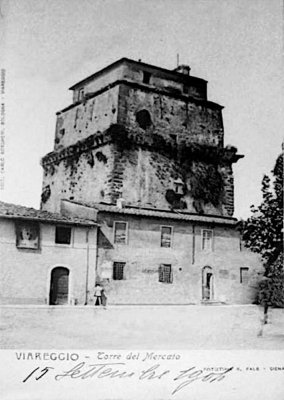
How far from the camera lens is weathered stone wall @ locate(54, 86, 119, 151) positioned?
2086 mm

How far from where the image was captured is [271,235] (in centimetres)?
208

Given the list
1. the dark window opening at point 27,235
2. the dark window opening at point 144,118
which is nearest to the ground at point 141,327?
the dark window opening at point 27,235

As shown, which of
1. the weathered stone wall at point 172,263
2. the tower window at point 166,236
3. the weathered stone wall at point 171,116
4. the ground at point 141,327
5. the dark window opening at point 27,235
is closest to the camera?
the ground at point 141,327

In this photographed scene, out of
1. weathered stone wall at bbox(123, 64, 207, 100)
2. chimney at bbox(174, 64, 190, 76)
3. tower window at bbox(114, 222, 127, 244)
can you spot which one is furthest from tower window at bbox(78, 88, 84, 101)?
tower window at bbox(114, 222, 127, 244)

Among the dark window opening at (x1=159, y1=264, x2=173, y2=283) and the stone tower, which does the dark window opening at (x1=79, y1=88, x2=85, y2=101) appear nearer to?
the stone tower

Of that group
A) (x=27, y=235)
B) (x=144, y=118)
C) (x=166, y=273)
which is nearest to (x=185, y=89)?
(x=144, y=118)

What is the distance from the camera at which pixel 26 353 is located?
1739 mm

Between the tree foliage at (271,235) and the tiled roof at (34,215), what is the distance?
690mm

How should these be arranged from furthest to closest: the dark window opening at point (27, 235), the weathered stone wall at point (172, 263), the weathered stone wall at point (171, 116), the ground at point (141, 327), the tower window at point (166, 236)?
the weathered stone wall at point (171, 116), the tower window at point (166, 236), the weathered stone wall at point (172, 263), the dark window opening at point (27, 235), the ground at point (141, 327)

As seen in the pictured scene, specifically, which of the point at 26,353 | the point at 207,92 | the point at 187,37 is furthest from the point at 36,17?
the point at 26,353

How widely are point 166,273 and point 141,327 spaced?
0.27 meters

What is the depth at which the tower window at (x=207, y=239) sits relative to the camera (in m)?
2.13

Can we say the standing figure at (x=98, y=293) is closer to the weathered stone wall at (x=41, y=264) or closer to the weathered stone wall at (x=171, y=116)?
the weathered stone wall at (x=41, y=264)

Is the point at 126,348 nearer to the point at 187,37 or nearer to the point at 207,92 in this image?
the point at 207,92
